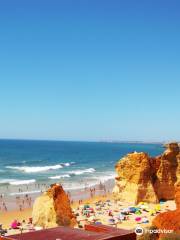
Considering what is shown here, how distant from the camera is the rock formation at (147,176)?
4216 cm

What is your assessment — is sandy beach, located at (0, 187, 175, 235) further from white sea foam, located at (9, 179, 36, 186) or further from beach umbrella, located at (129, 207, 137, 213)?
white sea foam, located at (9, 179, 36, 186)

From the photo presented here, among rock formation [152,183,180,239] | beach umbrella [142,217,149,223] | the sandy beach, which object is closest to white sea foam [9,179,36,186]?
the sandy beach

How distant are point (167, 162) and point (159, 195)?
3278 mm

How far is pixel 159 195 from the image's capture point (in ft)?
143

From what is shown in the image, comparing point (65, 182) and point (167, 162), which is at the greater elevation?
point (167, 162)

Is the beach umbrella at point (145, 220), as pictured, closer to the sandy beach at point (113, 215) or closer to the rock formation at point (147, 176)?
the sandy beach at point (113, 215)

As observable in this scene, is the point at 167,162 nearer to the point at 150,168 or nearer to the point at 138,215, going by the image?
the point at 150,168

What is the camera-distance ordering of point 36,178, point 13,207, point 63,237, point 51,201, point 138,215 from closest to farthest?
point 63,237
point 51,201
point 138,215
point 13,207
point 36,178

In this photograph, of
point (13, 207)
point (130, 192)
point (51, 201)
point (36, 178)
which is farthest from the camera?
point (36, 178)

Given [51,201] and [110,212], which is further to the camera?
[110,212]

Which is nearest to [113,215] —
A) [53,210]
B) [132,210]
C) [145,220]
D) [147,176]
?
[132,210]

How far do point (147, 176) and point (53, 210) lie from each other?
45.6 feet

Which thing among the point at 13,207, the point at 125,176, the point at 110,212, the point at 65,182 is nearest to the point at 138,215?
the point at 110,212

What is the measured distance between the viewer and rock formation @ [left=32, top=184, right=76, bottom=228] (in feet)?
101
